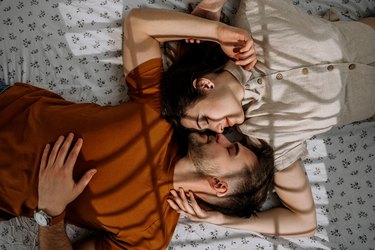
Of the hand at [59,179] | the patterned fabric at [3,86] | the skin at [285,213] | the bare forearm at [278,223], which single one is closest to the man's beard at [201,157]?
the skin at [285,213]

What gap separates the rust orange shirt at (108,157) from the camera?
→ 1.26 meters

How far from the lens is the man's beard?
1.30 m

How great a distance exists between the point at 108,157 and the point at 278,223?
632mm

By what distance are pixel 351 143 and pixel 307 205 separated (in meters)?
0.31

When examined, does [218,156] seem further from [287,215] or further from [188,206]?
[287,215]

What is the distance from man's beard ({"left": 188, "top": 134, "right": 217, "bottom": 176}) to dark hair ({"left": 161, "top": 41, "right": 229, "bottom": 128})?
0.29 ft

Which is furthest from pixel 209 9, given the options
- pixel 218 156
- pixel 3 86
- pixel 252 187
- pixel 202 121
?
pixel 3 86

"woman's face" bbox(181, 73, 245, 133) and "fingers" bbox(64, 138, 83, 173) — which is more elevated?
"woman's face" bbox(181, 73, 245, 133)

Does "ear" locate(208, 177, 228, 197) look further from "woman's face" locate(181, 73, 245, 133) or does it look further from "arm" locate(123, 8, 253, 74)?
"arm" locate(123, 8, 253, 74)

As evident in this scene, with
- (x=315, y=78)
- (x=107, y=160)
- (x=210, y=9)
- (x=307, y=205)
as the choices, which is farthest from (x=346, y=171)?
(x=107, y=160)

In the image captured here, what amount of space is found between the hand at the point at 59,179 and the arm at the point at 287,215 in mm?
387

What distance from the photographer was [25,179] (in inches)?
49.4

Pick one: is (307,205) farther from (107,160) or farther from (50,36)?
(50,36)

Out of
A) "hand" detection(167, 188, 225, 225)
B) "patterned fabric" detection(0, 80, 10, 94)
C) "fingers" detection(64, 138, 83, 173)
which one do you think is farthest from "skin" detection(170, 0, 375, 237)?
"patterned fabric" detection(0, 80, 10, 94)
